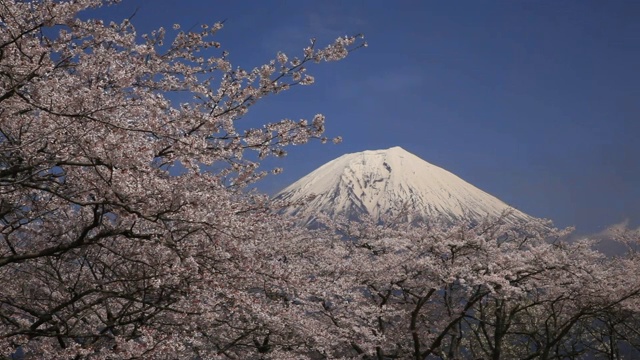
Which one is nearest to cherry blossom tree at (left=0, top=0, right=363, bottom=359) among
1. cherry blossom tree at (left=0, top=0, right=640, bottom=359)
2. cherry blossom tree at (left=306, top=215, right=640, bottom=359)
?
cherry blossom tree at (left=0, top=0, right=640, bottom=359)

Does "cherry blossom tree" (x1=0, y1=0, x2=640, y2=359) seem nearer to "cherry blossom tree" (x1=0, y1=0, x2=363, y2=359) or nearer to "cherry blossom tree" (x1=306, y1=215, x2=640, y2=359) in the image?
"cherry blossom tree" (x1=0, y1=0, x2=363, y2=359)

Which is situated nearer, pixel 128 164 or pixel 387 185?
pixel 128 164

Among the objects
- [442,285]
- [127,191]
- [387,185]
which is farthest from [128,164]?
[387,185]

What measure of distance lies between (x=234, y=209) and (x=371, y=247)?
7.63m

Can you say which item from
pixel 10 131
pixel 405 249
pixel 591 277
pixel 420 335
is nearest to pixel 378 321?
pixel 420 335

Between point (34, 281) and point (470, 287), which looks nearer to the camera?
point (34, 281)

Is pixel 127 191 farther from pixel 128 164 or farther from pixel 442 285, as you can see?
pixel 442 285

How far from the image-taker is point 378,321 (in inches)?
424

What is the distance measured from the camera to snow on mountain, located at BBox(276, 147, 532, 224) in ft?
265

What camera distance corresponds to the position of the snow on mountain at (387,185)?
8081 centimetres

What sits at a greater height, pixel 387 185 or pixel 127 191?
pixel 387 185

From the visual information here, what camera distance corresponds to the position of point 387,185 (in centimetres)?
10319

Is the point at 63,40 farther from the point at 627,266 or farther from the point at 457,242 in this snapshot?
the point at 627,266

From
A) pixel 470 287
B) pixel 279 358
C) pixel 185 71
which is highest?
pixel 185 71
